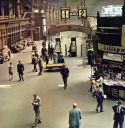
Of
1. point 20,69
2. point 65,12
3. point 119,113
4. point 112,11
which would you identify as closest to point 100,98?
point 119,113

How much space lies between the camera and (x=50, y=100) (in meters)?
21.3

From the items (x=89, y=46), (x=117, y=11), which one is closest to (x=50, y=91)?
(x=117, y=11)

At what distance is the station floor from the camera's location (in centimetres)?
1759

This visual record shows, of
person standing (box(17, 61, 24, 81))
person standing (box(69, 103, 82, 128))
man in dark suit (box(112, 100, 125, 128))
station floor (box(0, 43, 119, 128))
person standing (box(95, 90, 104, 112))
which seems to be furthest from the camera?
person standing (box(17, 61, 24, 81))

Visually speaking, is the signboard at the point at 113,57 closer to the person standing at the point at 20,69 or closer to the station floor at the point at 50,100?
the station floor at the point at 50,100

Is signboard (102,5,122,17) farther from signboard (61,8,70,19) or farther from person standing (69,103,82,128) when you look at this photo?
person standing (69,103,82,128)

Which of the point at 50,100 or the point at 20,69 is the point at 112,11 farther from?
the point at 20,69

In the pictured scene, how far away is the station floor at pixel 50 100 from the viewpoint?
17594 millimetres

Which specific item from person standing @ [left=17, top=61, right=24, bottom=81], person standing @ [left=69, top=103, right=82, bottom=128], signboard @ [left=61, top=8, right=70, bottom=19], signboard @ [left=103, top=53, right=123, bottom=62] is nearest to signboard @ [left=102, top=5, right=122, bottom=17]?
signboard @ [left=103, top=53, right=123, bottom=62]

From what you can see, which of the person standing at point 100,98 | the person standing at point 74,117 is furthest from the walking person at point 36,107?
the person standing at point 100,98

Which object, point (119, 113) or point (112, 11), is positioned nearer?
point (119, 113)

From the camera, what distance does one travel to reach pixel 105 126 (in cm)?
1678

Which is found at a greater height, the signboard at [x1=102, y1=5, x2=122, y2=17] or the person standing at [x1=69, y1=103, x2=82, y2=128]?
the signboard at [x1=102, y1=5, x2=122, y2=17]

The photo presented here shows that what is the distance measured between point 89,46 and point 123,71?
1467 centimetres
